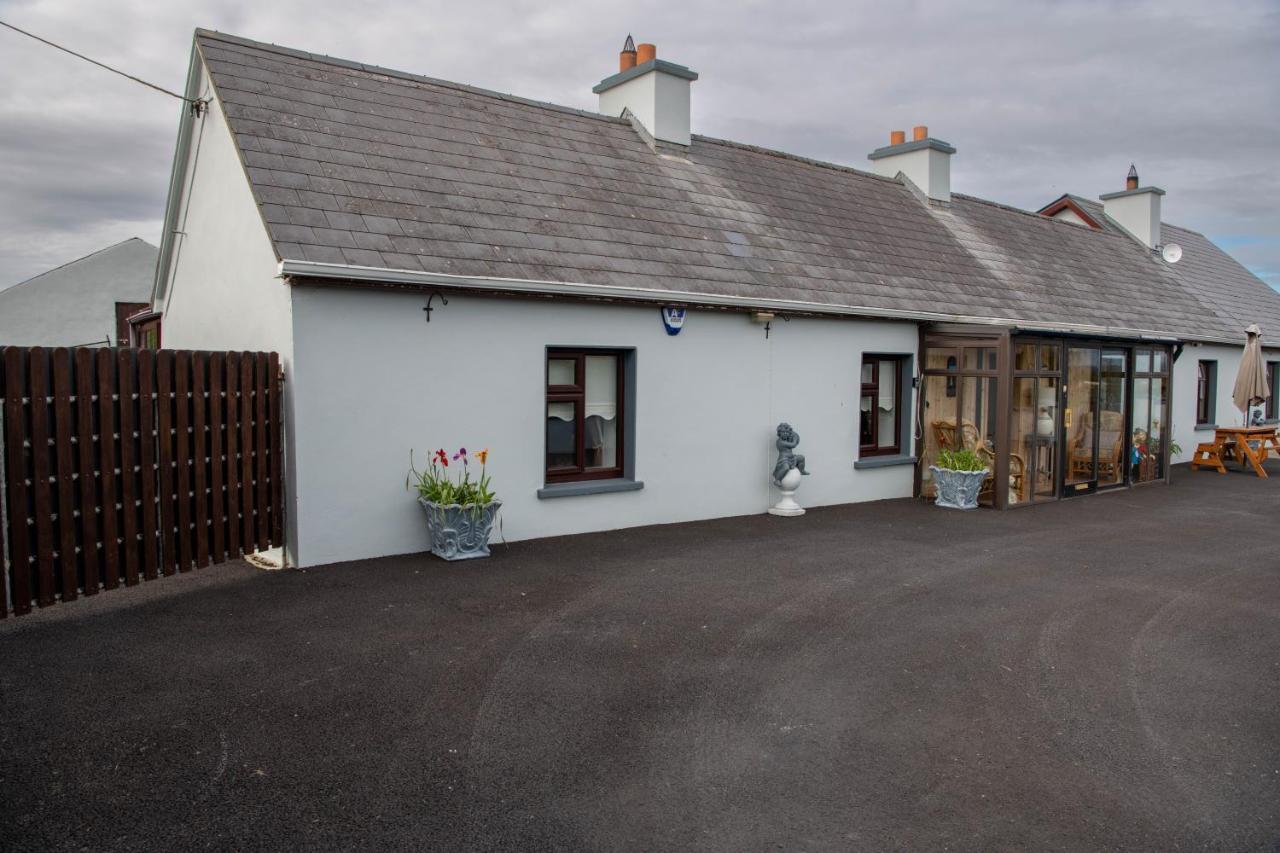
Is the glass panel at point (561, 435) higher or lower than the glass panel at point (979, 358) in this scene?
lower

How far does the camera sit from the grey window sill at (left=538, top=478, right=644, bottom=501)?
30.3 ft

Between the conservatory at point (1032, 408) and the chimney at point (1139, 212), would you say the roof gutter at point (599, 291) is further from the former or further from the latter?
the chimney at point (1139, 212)

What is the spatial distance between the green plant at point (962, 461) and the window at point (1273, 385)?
600 inches

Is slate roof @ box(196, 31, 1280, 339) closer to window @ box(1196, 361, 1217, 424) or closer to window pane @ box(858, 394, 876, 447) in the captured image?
window pane @ box(858, 394, 876, 447)

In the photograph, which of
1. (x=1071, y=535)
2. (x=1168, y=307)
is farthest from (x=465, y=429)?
(x=1168, y=307)

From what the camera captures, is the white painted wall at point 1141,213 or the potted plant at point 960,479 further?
the white painted wall at point 1141,213

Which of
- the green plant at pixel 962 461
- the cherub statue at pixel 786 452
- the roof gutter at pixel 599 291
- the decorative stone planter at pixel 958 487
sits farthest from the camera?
the green plant at pixel 962 461

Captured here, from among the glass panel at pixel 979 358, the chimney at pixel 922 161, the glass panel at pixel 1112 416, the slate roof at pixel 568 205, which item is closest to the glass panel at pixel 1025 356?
the glass panel at pixel 979 358

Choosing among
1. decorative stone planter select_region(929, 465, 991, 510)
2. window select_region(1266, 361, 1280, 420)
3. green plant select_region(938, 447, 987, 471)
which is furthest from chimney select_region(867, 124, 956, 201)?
window select_region(1266, 361, 1280, 420)

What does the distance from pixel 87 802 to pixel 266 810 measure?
77 cm

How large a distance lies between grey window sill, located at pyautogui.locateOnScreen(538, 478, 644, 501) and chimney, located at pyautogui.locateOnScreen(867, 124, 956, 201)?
1021 cm

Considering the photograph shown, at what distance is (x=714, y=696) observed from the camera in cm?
500

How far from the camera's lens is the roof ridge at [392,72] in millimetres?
9672

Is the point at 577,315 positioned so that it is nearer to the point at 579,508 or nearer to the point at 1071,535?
the point at 579,508
